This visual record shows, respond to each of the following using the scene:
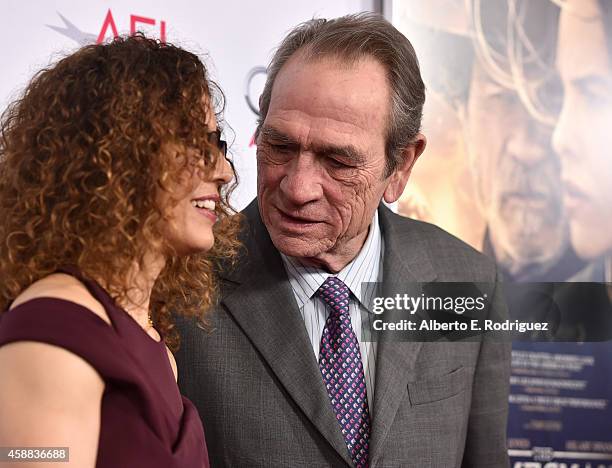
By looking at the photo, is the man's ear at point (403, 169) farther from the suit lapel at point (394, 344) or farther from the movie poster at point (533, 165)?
the movie poster at point (533, 165)

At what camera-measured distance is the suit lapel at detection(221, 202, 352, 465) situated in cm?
152

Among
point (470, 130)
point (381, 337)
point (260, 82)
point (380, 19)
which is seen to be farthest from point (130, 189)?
point (470, 130)

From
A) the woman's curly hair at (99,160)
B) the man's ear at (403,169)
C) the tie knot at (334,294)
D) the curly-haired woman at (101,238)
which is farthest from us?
the man's ear at (403,169)

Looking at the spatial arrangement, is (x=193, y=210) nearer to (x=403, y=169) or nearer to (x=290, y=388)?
(x=290, y=388)

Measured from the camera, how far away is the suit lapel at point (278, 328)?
1518 millimetres

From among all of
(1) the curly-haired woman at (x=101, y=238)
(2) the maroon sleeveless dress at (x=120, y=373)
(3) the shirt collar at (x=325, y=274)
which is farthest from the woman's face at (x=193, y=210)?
(3) the shirt collar at (x=325, y=274)

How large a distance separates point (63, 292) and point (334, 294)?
0.70 meters

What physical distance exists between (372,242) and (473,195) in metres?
1.24

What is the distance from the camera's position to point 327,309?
165 cm

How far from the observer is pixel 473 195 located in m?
2.91

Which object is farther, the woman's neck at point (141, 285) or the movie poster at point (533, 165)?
the movie poster at point (533, 165)

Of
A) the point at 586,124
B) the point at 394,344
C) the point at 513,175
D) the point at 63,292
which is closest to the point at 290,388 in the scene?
the point at 394,344

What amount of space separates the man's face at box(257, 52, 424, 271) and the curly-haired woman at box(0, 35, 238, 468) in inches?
14.2

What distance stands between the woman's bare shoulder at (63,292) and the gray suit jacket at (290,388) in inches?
20.7
